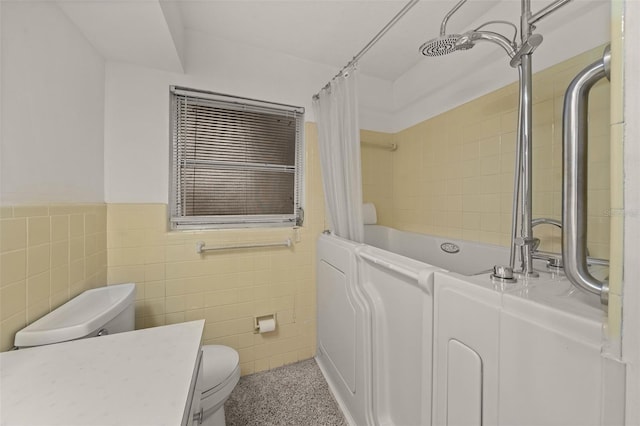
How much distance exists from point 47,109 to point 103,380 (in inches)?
43.1

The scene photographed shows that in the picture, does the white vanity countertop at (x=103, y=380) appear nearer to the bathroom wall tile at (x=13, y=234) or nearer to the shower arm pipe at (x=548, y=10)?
the bathroom wall tile at (x=13, y=234)

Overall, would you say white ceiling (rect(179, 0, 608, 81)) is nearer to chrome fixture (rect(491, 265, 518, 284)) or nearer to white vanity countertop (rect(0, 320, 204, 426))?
chrome fixture (rect(491, 265, 518, 284))

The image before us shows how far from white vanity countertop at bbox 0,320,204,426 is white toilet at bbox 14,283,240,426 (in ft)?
0.22

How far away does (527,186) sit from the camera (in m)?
0.98

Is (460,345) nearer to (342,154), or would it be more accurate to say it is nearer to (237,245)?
(342,154)

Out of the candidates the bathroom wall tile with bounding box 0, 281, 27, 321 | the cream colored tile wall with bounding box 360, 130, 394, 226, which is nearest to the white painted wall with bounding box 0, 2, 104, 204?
the bathroom wall tile with bounding box 0, 281, 27, 321

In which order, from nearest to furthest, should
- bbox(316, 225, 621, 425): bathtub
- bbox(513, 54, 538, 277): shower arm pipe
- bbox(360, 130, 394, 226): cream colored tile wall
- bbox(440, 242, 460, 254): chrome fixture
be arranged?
1. bbox(316, 225, 621, 425): bathtub
2. bbox(513, 54, 538, 277): shower arm pipe
3. bbox(440, 242, 460, 254): chrome fixture
4. bbox(360, 130, 394, 226): cream colored tile wall

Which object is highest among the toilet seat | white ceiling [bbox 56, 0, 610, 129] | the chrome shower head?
white ceiling [bbox 56, 0, 610, 129]

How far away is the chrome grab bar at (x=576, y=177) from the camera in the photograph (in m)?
0.58

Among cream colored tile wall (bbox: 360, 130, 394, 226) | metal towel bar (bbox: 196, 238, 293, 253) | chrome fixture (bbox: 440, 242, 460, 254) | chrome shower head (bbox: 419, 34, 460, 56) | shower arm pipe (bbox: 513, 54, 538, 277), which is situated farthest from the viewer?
cream colored tile wall (bbox: 360, 130, 394, 226)

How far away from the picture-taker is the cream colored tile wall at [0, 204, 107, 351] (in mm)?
809

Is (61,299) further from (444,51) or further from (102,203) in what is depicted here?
(444,51)

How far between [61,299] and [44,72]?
3.10ft

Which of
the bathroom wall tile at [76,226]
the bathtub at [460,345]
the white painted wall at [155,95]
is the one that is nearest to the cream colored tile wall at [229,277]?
the white painted wall at [155,95]
